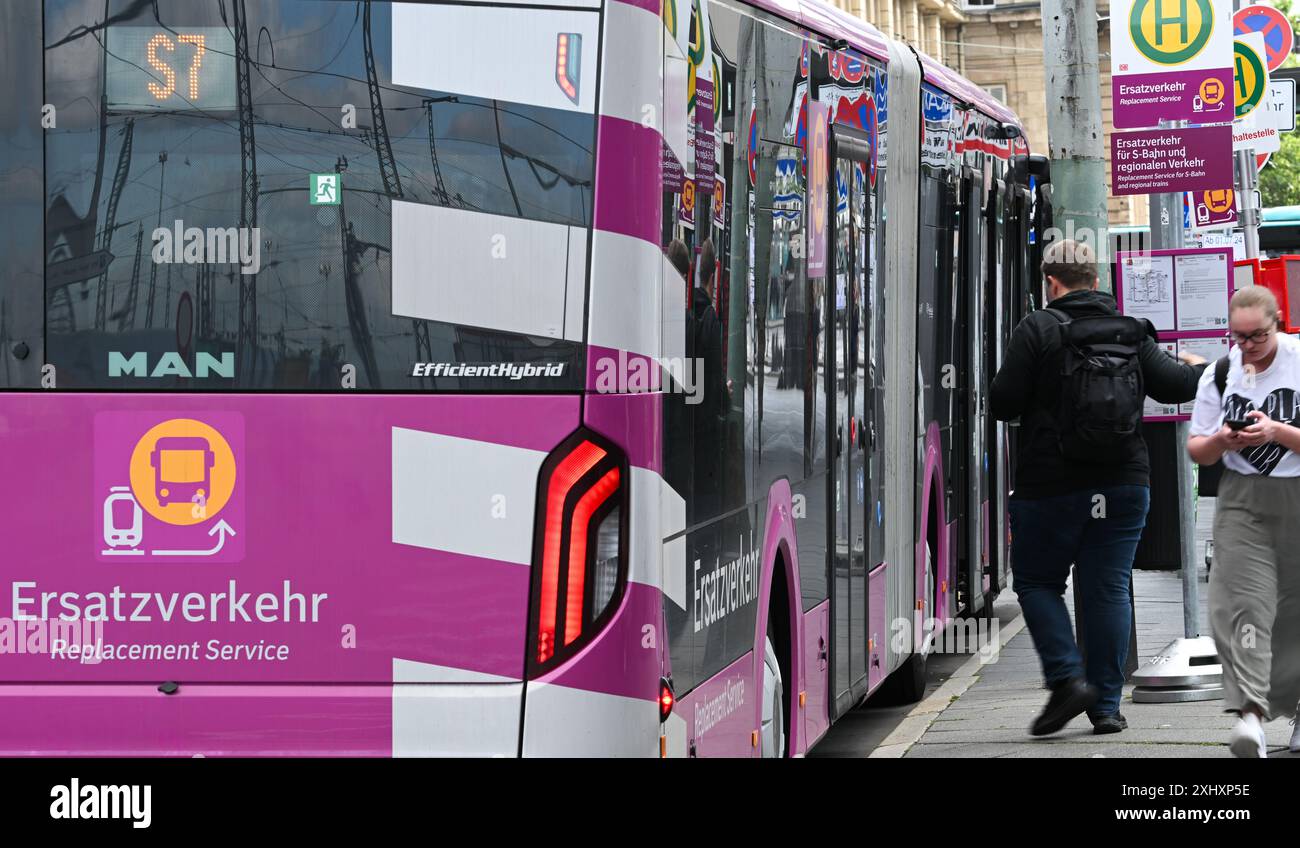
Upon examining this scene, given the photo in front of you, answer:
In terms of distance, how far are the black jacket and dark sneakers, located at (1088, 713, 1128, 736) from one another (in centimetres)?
100

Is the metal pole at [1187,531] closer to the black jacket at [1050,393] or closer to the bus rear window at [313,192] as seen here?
the black jacket at [1050,393]

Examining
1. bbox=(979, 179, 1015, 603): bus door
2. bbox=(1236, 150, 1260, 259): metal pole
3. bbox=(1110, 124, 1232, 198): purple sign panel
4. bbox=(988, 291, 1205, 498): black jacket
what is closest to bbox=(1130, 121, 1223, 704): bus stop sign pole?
bbox=(988, 291, 1205, 498): black jacket

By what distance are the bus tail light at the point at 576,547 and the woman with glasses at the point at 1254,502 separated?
314 cm

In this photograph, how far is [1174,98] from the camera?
10016mm

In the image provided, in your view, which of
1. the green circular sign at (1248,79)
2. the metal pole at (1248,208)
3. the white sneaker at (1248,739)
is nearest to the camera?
the white sneaker at (1248,739)

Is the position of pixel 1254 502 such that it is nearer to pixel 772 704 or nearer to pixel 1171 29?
pixel 772 704

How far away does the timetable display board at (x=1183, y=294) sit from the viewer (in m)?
9.43

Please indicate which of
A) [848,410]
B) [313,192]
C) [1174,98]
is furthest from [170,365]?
[1174,98]

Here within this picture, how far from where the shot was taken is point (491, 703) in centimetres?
477

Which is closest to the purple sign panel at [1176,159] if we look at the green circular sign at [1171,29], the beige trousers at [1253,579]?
the green circular sign at [1171,29]

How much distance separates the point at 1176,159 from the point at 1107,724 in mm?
3094

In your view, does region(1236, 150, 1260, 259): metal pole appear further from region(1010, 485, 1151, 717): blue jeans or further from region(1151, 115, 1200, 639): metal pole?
region(1010, 485, 1151, 717): blue jeans
